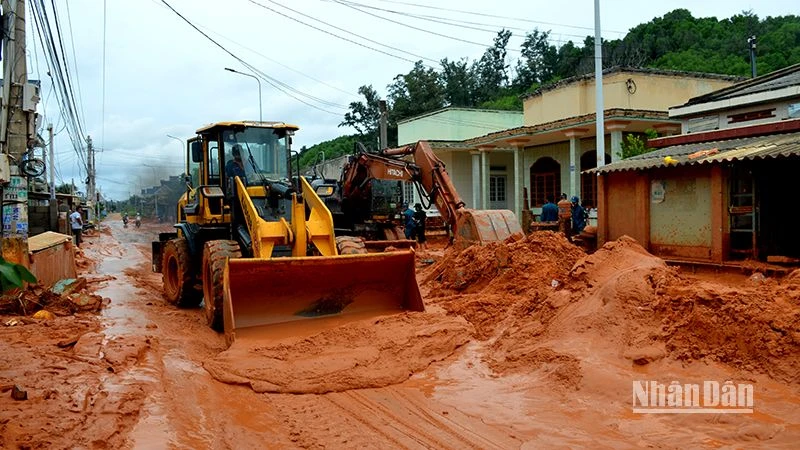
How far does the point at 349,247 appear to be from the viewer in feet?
31.1

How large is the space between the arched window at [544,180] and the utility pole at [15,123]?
18.1 metres

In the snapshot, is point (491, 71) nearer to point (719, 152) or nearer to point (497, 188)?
point (497, 188)

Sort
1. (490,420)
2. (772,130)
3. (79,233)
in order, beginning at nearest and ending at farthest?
(490,420) < (772,130) < (79,233)

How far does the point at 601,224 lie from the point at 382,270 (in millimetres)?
7106

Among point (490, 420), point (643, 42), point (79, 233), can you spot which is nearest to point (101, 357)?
point (490, 420)

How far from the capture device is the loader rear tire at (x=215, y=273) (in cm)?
872

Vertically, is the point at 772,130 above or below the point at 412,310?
above

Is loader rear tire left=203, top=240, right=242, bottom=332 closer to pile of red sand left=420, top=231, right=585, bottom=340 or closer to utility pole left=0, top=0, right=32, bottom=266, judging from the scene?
pile of red sand left=420, top=231, right=585, bottom=340

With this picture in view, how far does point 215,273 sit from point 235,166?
2159 millimetres

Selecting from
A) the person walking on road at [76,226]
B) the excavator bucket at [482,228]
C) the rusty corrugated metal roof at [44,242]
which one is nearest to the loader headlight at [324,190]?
the excavator bucket at [482,228]

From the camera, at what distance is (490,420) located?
17.7 ft

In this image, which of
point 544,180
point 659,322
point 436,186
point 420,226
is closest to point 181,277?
point 436,186

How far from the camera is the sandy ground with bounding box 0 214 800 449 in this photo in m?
5.00

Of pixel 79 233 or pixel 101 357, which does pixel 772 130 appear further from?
pixel 79 233
